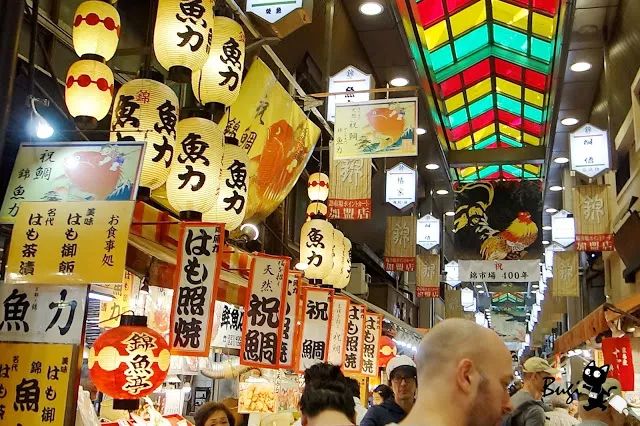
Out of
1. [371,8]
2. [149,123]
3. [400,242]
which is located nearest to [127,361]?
[149,123]

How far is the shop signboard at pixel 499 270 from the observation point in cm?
1841

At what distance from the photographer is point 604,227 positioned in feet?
48.8

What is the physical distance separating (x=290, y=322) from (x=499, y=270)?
1139 centimetres

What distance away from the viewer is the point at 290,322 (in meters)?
8.59

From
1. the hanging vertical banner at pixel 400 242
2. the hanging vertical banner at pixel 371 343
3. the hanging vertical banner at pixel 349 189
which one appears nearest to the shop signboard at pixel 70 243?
the hanging vertical banner at pixel 349 189

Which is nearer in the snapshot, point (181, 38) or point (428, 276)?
point (181, 38)

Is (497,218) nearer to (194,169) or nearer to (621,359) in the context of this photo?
(621,359)

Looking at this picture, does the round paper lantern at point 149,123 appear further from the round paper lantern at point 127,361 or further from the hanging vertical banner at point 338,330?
the hanging vertical banner at point 338,330

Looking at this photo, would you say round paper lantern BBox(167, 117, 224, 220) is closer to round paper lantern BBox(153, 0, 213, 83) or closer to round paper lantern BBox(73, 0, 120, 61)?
round paper lantern BBox(153, 0, 213, 83)

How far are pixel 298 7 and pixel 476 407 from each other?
22.6ft

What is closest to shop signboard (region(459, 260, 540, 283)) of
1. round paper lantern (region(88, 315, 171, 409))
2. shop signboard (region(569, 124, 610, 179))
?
shop signboard (region(569, 124, 610, 179))

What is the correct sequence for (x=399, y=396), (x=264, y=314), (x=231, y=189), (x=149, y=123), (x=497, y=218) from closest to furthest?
(x=399, y=396) → (x=149, y=123) → (x=231, y=189) → (x=264, y=314) → (x=497, y=218)

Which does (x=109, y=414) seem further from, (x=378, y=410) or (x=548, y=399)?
(x=548, y=399)

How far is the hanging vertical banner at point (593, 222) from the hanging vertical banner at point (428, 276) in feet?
21.7
